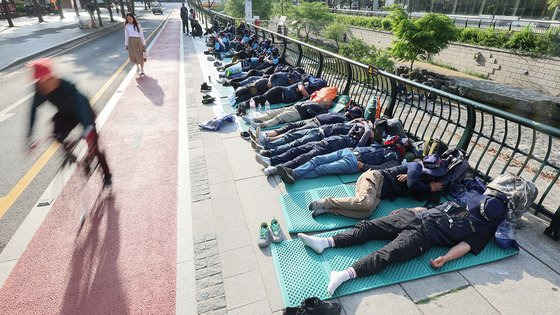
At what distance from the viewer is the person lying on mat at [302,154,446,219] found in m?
3.95

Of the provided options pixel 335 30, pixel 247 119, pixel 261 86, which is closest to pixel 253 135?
pixel 247 119

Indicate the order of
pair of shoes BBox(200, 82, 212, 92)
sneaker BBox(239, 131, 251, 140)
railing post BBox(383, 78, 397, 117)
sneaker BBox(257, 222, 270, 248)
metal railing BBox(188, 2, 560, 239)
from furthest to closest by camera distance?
pair of shoes BBox(200, 82, 212, 92)
sneaker BBox(239, 131, 251, 140)
railing post BBox(383, 78, 397, 117)
metal railing BBox(188, 2, 560, 239)
sneaker BBox(257, 222, 270, 248)

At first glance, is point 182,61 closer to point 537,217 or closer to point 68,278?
point 68,278

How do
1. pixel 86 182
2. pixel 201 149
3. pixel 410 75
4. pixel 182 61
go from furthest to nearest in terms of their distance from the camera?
pixel 410 75 < pixel 182 61 < pixel 201 149 < pixel 86 182

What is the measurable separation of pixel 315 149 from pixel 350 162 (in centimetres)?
66

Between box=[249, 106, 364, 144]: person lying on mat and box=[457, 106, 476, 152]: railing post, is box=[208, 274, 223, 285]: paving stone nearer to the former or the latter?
box=[249, 106, 364, 144]: person lying on mat

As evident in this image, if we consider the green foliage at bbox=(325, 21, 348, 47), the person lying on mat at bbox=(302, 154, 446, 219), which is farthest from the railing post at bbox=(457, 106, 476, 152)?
the green foliage at bbox=(325, 21, 348, 47)

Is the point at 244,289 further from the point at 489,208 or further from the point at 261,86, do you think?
the point at 261,86

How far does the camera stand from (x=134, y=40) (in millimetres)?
10633

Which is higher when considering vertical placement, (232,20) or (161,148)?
(232,20)

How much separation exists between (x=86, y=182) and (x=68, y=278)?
196cm

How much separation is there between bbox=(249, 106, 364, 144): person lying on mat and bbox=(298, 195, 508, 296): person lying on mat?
2.74 meters

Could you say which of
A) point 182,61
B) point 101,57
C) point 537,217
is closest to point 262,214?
point 537,217

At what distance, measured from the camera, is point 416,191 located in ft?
13.6
